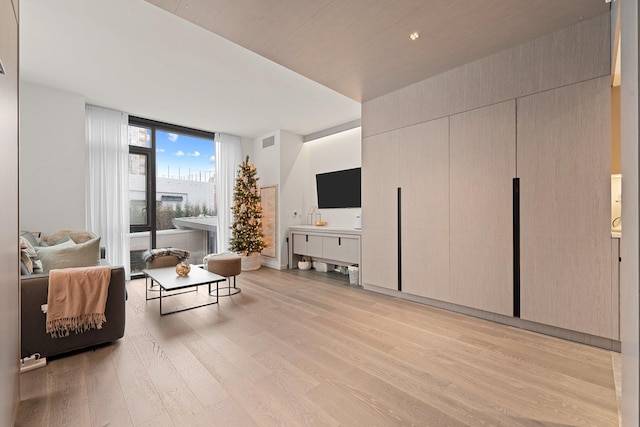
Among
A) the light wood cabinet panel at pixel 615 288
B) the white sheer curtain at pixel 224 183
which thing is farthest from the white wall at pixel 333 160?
the light wood cabinet panel at pixel 615 288

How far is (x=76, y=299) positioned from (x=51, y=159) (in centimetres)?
294

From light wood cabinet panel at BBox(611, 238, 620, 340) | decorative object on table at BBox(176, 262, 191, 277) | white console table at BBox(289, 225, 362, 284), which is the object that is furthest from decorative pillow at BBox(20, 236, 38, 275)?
light wood cabinet panel at BBox(611, 238, 620, 340)

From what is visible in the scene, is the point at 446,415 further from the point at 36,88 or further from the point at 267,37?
the point at 36,88

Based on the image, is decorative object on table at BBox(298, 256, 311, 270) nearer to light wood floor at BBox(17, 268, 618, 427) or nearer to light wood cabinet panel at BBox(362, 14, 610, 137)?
light wood floor at BBox(17, 268, 618, 427)

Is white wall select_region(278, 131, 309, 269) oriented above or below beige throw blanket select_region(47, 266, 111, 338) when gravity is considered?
above

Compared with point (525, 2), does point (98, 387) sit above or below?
below

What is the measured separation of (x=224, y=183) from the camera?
20.4 feet

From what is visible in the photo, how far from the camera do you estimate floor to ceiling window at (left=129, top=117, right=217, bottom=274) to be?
5227mm

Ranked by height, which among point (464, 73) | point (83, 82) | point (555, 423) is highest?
point (83, 82)

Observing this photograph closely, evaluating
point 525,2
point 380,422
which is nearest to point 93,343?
point 380,422

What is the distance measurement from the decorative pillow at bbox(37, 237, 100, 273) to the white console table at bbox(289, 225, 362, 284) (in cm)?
326

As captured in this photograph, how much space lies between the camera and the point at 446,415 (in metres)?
1.60

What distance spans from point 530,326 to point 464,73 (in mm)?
2626

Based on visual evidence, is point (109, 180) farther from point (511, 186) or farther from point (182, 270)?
point (511, 186)
